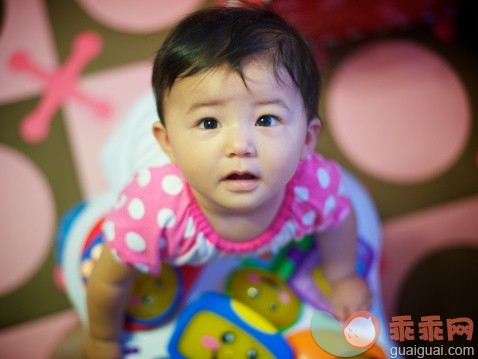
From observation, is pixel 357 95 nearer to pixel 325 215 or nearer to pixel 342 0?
pixel 342 0

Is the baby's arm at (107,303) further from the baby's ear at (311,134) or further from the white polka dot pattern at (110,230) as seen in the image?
the baby's ear at (311,134)

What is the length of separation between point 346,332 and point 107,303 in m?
0.32

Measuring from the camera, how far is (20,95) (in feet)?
3.54

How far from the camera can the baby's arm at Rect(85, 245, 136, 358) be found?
679 millimetres

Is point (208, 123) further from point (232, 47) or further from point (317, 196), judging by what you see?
point (317, 196)

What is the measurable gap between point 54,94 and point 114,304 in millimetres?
539

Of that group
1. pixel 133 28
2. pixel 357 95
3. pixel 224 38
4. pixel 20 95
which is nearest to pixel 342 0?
Result: pixel 357 95

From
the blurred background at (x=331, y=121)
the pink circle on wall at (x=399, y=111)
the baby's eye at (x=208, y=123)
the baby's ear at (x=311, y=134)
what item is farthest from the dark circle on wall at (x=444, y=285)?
the baby's eye at (x=208, y=123)

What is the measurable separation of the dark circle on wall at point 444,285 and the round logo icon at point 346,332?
9.7 inches

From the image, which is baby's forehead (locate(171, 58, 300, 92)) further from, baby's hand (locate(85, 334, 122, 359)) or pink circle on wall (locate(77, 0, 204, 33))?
pink circle on wall (locate(77, 0, 204, 33))

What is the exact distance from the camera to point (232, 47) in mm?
503

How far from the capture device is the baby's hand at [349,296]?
2.55 ft

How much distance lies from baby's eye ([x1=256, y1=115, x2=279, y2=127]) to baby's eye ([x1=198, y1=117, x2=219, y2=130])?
0.14ft

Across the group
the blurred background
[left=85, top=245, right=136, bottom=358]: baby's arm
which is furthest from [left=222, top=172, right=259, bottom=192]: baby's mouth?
the blurred background
